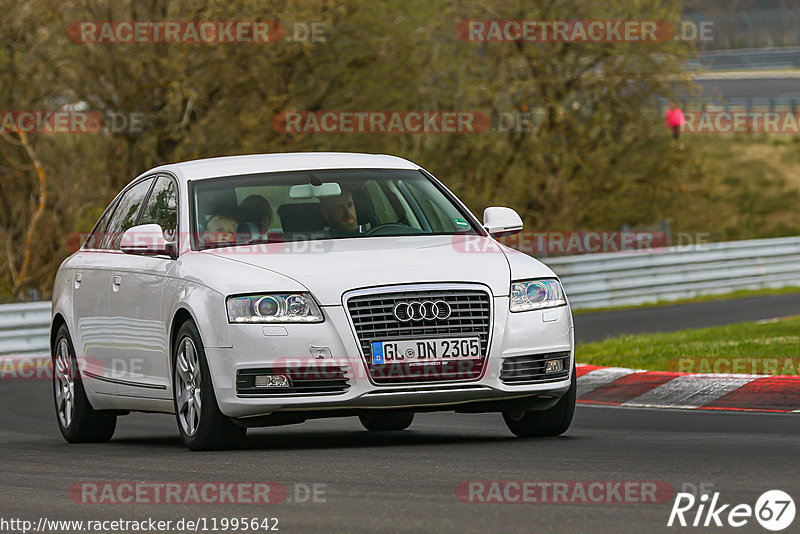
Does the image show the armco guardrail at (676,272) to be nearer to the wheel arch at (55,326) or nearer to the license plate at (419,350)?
the wheel arch at (55,326)

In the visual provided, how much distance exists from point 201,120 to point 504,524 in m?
23.8

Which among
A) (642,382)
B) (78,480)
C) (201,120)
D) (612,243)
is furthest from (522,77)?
(78,480)

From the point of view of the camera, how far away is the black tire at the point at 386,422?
34.9 feet

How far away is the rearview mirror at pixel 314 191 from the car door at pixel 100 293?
4.30 feet

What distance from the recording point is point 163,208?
996 cm

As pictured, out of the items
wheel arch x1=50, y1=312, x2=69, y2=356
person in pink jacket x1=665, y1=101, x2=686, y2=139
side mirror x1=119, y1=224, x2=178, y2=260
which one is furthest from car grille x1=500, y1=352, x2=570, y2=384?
person in pink jacket x1=665, y1=101, x2=686, y2=139

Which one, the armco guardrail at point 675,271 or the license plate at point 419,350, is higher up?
the license plate at point 419,350

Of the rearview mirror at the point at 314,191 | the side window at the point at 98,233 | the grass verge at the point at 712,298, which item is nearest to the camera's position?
the rearview mirror at the point at 314,191

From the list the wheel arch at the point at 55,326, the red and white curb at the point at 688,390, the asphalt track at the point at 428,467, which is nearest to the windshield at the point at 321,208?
the asphalt track at the point at 428,467

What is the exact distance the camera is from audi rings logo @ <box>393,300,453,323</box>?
330 inches

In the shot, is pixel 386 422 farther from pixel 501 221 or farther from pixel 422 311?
pixel 422 311

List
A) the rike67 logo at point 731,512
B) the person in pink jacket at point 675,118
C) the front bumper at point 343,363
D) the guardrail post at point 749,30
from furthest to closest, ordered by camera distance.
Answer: the guardrail post at point 749,30, the person in pink jacket at point 675,118, the front bumper at point 343,363, the rike67 logo at point 731,512

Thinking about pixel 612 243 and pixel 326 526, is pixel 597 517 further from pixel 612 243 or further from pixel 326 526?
pixel 612 243

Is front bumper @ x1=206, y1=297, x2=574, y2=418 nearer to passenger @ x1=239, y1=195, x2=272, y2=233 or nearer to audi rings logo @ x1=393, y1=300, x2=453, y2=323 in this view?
audi rings logo @ x1=393, y1=300, x2=453, y2=323
